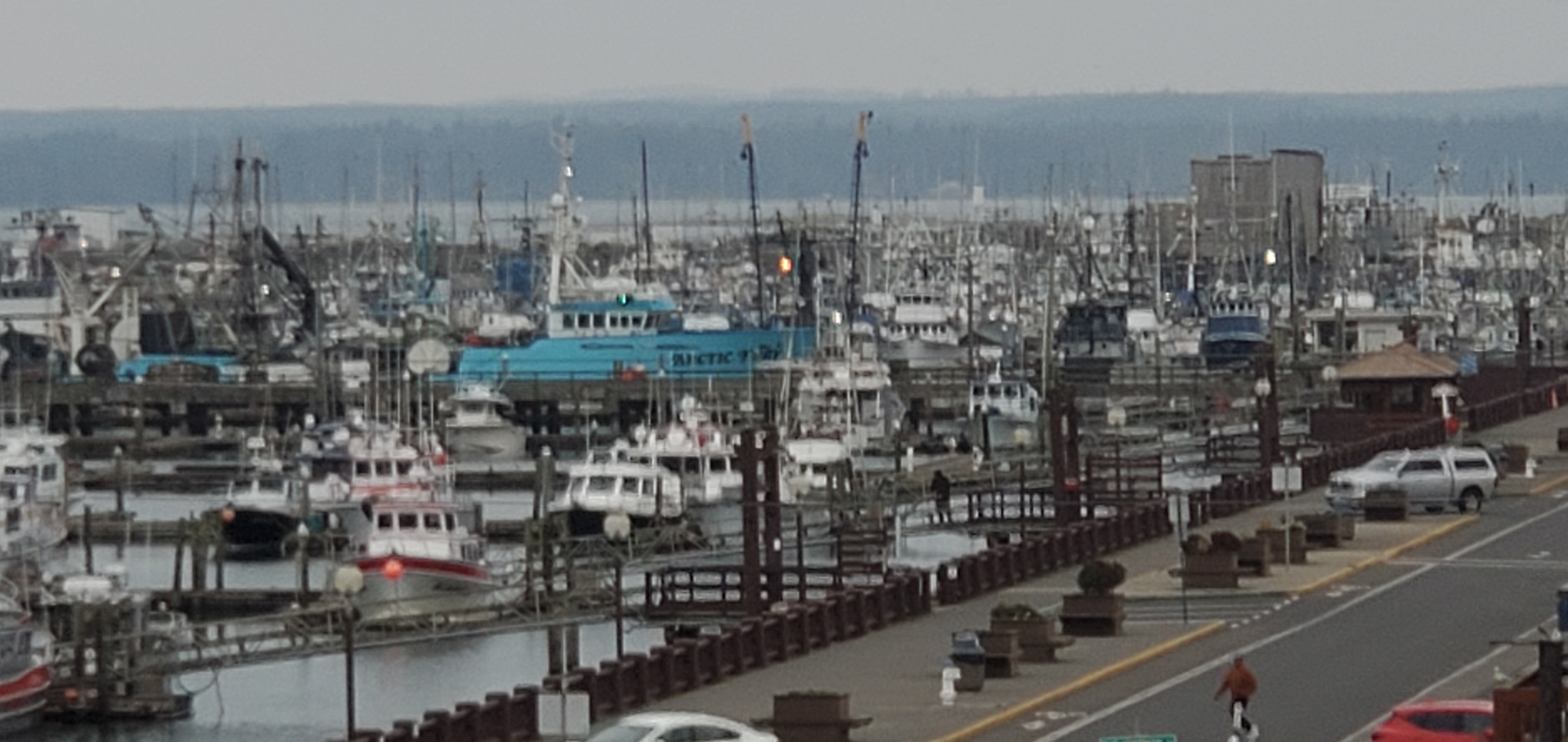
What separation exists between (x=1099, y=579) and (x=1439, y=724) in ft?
50.2

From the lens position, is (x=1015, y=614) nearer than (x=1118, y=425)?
Yes

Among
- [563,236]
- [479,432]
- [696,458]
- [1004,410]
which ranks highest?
[563,236]

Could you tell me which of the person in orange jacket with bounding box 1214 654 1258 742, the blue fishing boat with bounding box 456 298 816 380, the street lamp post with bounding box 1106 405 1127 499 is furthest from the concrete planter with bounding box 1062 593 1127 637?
the blue fishing boat with bounding box 456 298 816 380

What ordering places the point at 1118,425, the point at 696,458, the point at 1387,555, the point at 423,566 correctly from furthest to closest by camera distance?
the point at 1118,425, the point at 696,458, the point at 423,566, the point at 1387,555

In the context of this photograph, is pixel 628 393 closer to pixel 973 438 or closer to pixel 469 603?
pixel 973 438

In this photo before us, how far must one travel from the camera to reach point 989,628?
5556 cm

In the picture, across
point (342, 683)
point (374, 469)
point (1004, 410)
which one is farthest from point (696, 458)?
point (342, 683)

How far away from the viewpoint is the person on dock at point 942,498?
330ft

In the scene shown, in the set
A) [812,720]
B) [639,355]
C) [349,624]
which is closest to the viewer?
[812,720]

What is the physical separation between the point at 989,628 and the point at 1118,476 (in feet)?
105

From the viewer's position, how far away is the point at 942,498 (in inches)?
3952

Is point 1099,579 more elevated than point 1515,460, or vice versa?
point 1099,579

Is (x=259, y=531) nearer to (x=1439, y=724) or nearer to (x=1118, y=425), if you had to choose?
(x=1118, y=425)

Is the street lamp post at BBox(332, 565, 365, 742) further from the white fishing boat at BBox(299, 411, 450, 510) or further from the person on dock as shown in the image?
the person on dock
